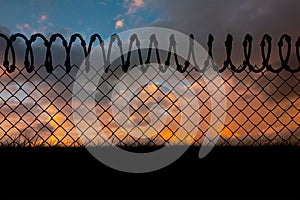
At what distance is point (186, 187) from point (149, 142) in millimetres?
1072

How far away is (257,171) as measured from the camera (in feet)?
10.7

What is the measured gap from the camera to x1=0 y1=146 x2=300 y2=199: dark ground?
9.20ft

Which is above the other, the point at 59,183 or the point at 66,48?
the point at 66,48

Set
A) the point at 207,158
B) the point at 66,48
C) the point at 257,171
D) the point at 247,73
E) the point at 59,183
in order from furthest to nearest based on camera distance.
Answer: the point at 247,73 < the point at 66,48 < the point at 207,158 < the point at 257,171 < the point at 59,183

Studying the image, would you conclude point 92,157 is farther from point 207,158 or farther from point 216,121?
point 216,121

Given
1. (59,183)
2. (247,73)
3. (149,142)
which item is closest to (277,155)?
(247,73)

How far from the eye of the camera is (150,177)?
3.02 m

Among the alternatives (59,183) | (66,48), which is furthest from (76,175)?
(66,48)

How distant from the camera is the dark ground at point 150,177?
280cm

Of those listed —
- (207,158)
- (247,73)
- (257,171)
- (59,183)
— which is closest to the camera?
(59,183)

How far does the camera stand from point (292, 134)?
14.3ft

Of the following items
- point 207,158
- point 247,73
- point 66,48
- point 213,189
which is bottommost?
point 213,189

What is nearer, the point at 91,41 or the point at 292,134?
the point at 91,41

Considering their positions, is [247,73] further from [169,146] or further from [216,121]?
[169,146]
